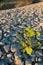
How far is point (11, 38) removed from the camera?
6.79m

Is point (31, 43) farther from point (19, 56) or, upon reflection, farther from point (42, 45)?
point (19, 56)

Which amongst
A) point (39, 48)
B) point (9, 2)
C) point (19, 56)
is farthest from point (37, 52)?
point (9, 2)

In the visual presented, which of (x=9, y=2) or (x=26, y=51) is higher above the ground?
(x=26, y=51)

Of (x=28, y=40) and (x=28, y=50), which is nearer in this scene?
(x=28, y=50)

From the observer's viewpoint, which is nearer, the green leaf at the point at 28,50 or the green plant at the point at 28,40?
the green leaf at the point at 28,50

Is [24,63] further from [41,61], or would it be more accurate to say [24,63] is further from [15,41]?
[15,41]

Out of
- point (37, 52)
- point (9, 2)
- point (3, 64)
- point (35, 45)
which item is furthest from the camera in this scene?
point (9, 2)

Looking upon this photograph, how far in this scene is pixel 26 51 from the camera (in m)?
5.89

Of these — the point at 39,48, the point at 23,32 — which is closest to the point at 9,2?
the point at 23,32

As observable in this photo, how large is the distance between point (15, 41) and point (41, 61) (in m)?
1.40

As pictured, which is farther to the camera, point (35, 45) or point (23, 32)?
point (23, 32)

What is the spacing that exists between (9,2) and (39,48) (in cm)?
1743

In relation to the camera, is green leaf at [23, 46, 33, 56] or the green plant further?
the green plant

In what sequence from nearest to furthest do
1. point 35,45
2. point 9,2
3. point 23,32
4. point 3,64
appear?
point 3,64 → point 35,45 → point 23,32 → point 9,2
